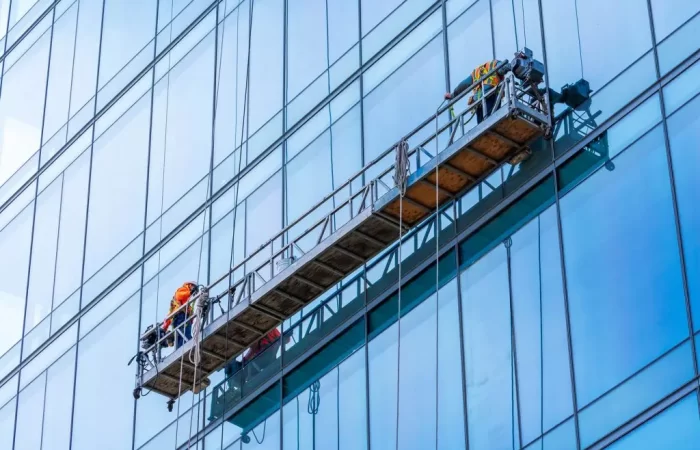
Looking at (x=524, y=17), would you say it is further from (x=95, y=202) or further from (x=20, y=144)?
(x=20, y=144)

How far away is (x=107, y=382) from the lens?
106ft

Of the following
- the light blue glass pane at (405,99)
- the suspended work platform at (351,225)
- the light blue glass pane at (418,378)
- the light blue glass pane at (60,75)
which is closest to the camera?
the light blue glass pane at (418,378)

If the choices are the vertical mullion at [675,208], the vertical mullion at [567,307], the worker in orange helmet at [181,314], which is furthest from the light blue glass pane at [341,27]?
the vertical mullion at [675,208]

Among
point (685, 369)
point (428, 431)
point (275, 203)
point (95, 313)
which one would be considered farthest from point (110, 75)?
point (685, 369)

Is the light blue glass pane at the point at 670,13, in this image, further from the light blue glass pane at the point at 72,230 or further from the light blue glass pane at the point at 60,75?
the light blue glass pane at the point at 60,75

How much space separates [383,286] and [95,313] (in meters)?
10.3

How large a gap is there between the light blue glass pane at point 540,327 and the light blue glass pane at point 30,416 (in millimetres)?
15124

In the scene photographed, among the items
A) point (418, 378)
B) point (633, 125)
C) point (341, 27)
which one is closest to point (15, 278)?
point (341, 27)

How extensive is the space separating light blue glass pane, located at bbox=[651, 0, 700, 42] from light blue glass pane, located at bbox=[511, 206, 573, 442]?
297 centimetres

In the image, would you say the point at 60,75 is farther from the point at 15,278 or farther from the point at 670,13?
the point at 670,13

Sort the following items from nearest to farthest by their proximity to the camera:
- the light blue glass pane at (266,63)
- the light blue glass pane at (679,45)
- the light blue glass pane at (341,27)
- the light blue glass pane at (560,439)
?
the light blue glass pane at (560,439)
the light blue glass pane at (679,45)
the light blue glass pane at (341,27)
the light blue glass pane at (266,63)

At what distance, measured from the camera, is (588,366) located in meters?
21.2

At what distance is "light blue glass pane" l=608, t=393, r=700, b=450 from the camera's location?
19719 mm

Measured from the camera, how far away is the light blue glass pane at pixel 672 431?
64.7ft
